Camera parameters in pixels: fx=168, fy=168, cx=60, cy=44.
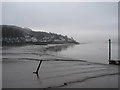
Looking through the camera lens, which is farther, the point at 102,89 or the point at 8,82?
the point at 8,82

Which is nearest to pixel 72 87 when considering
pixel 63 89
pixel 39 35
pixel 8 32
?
pixel 63 89

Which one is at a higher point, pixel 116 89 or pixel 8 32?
pixel 8 32

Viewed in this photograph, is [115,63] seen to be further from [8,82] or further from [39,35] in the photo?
[39,35]

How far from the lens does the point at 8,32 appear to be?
127 m

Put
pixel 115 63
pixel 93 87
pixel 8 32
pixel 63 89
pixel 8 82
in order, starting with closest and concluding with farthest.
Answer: pixel 63 89, pixel 93 87, pixel 8 82, pixel 115 63, pixel 8 32

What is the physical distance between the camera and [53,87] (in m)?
8.29

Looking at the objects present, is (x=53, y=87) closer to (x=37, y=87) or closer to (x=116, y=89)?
(x=37, y=87)

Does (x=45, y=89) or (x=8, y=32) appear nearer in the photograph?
(x=45, y=89)

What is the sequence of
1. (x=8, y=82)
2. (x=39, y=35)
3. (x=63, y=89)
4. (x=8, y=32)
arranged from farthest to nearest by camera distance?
(x=39, y=35), (x=8, y=32), (x=8, y=82), (x=63, y=89)

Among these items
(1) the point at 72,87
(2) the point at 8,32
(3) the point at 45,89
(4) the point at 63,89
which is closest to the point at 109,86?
(1) the point at 72,87

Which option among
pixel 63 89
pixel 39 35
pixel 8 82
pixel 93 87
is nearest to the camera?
pixel 63 89

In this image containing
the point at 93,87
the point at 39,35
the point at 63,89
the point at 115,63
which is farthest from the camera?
the point at 39,35

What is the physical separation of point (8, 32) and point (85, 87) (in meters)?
126

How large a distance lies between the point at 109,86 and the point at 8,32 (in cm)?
12568
